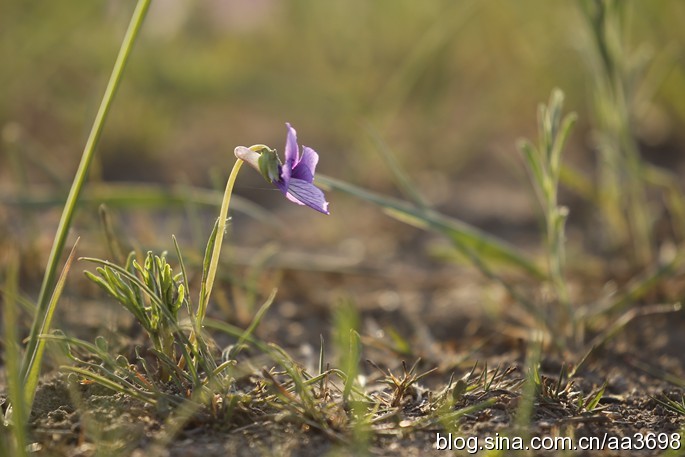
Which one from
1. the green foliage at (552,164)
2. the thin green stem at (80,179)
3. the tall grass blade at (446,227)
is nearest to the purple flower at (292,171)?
the thin green stem at (80,179)

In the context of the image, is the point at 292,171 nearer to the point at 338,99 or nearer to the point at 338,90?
the point at 338,99

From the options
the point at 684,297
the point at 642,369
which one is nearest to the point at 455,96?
the point at 684,297

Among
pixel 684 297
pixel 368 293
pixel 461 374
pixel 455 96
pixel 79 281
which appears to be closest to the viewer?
pixel 461 374

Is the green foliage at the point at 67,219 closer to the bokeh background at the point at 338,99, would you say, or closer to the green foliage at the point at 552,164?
the green foliage at the point at 552,164

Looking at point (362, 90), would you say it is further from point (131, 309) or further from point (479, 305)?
point (131, 309)

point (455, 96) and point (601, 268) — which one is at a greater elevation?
point (455, 96)

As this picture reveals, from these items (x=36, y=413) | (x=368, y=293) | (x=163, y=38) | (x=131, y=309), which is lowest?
(x=368, y=293)

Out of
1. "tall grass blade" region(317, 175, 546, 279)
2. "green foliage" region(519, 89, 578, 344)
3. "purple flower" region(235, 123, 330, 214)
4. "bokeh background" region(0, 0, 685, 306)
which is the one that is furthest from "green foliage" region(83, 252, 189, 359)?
"bokeh background" region(0, 0, 685, 306)
